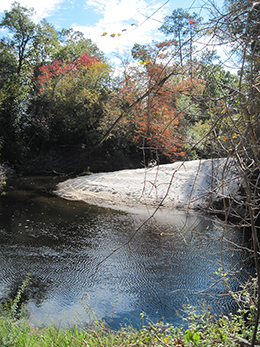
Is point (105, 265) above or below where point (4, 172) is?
below

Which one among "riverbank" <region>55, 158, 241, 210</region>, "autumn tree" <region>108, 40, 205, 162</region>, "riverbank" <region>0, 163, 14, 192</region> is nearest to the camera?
"autumn tree" <region>108, 40, 205, 162</region>

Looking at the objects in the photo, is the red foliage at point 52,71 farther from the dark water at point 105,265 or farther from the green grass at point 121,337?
the green grass at point 121,337

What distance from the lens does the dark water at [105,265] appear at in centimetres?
344

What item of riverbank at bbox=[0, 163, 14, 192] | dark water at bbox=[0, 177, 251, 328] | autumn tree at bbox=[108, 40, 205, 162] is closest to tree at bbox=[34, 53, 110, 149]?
autumn tree at bbox=[108, 40, 205, 162]

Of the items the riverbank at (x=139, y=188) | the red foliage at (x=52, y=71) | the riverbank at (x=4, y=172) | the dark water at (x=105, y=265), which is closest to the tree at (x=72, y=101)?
the red foliage at (x=52, y=71)

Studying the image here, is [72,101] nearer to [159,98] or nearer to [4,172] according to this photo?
Answer: [4,172]

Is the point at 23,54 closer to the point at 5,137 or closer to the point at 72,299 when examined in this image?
the point at 5,137

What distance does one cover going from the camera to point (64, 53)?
17.0 meters

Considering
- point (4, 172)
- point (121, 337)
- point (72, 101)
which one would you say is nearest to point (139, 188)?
point (4, 172)

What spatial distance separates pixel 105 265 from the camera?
15.2 feet

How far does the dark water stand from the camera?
11.3 feet

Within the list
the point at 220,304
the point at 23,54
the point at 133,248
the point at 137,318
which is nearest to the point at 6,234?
the point at 133,248

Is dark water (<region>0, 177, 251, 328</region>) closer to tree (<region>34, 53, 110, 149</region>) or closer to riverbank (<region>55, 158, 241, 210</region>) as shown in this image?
riverbank (<region>55, 158, 241, 210</region>)

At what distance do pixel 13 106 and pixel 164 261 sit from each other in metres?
11.6
